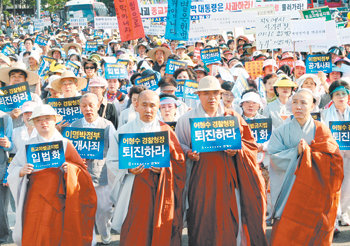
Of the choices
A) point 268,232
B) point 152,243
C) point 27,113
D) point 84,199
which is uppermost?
point 27,113

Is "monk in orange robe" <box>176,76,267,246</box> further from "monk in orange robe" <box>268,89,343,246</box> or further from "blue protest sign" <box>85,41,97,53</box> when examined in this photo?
"blue protest sign" <box>85,41,97,53</box>

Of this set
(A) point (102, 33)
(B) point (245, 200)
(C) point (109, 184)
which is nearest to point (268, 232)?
(B) point (245, 200)

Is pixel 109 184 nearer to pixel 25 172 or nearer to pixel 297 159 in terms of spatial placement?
pixel 25 172

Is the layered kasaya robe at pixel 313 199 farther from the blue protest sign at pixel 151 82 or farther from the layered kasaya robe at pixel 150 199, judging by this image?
the blue protest sign at pixel 151 82

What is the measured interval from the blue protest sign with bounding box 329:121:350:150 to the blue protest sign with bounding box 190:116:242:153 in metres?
1.30

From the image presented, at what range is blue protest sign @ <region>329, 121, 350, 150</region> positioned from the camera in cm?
538

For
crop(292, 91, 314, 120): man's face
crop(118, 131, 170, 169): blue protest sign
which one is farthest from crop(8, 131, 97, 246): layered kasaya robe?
crop(292, 91, 314, 120): man's face

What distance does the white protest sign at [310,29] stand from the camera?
8.91 metres

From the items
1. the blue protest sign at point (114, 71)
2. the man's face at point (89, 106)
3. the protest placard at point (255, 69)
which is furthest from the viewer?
the protest placard at point (255, 69)

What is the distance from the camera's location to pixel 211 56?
416 inches

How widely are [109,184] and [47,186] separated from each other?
1.08 m

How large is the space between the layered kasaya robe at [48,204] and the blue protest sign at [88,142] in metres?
0.49

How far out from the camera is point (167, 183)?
4715mm

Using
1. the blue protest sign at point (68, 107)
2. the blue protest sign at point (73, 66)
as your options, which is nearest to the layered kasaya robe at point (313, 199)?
the blue protest sign at point (68, 107)
